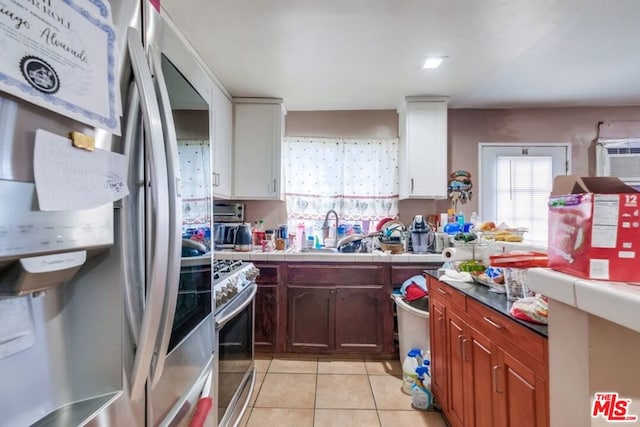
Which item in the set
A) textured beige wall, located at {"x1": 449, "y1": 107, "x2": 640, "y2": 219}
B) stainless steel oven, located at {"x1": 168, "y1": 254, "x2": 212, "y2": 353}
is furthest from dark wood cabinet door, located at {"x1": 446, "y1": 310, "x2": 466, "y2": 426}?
textured beige wall, located at {"x1": 449, "y1": 107, "x2": 640, "y2": 219}

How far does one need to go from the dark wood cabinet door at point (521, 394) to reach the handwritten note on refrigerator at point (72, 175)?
1.31 meters

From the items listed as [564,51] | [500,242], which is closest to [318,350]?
[500,242]

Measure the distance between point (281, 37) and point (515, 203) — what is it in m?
2.91

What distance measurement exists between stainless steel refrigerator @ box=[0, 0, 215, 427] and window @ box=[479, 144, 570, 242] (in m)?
3.40

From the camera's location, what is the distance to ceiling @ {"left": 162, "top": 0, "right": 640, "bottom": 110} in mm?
1812

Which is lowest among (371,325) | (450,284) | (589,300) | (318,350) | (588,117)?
(318,350)

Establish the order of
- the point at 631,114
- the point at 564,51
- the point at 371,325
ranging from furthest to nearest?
the point at 631,114
the point at 371,325
the point at 564,51

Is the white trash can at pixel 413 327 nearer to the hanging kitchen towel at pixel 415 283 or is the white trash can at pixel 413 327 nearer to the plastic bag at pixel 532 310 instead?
the hanging kitchen towel at pixel 415 283

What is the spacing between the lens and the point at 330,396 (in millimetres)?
2152

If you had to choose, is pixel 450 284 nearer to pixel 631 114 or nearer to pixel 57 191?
pixel 57 191

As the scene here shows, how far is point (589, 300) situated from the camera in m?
0.76

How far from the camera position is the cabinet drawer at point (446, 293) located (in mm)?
1590

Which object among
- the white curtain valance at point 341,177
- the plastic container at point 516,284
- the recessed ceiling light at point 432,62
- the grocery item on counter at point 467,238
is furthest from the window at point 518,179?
the plastic container at point 516,284

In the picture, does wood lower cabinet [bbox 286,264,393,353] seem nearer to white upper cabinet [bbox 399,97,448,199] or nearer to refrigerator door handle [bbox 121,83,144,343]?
white upper cabinet [bbox 399,97,448,199]
